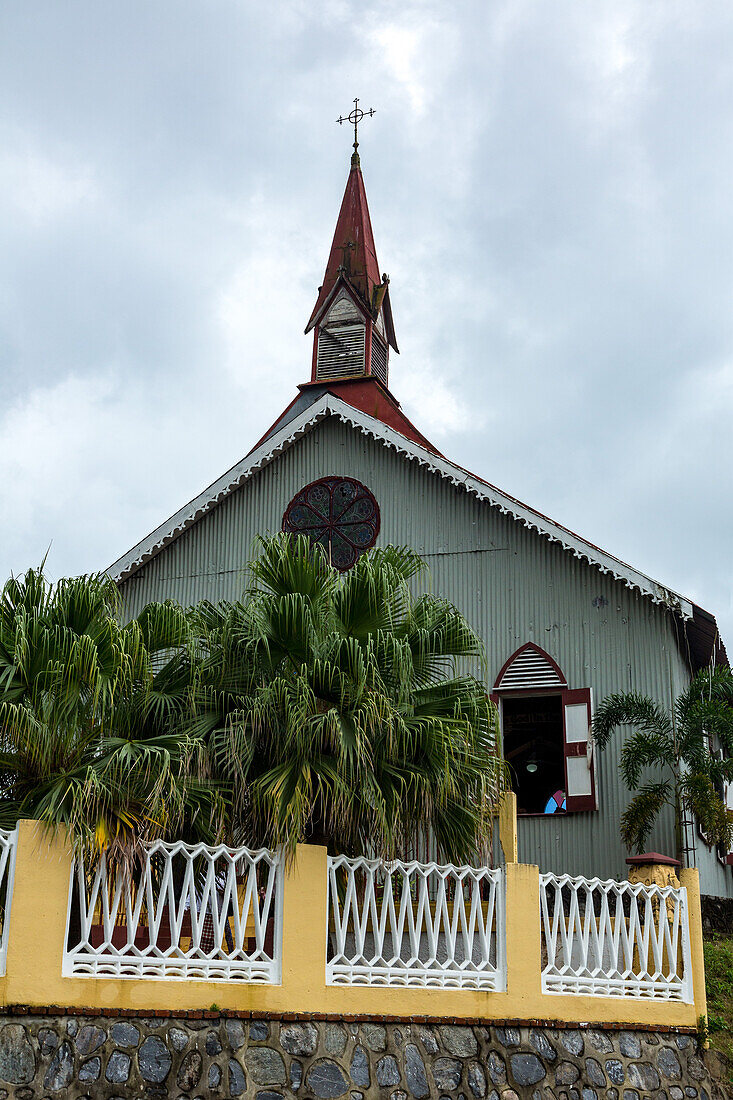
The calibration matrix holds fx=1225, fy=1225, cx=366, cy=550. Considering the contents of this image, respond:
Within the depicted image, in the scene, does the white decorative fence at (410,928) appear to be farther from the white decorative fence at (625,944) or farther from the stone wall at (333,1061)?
the white decorative fence at (625,944)

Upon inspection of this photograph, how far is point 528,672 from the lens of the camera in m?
17.5

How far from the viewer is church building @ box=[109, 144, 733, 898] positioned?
1678 cm

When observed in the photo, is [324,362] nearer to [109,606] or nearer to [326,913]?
[109,606]

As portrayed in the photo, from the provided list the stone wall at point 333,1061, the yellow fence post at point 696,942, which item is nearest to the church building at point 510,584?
the yellow fence post at point 696,942

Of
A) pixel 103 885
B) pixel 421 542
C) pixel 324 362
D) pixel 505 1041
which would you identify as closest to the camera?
pixel 103 885

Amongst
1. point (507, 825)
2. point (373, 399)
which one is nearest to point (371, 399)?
point (373, 399)

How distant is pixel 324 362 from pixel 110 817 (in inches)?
614

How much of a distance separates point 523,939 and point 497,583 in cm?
824

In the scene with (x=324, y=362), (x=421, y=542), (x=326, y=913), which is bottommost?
(x=326, y=913)

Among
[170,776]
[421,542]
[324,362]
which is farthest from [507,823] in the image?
[324,362]

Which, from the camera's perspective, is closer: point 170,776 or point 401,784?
point 170,776

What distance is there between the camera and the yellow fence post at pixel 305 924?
9.56 metres

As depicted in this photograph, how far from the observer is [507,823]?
11984 mm

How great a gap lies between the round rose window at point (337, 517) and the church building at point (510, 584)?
2 centimetres
